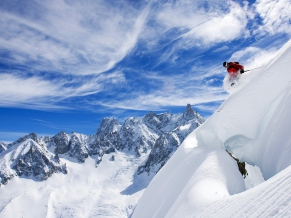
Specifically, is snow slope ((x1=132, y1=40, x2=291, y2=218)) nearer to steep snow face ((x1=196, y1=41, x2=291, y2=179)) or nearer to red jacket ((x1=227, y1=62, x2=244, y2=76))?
steep snow face ((x1=196, y1=41, x2=291, y2=179))

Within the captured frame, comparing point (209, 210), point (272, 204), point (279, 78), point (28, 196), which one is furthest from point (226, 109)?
point (28, 196)

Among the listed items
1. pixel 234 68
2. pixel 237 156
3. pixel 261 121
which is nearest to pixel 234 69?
pixel 234 68

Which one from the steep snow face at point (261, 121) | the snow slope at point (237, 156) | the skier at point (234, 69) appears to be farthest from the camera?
the skier at point (234, 69)

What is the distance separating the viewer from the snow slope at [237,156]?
5.73 m

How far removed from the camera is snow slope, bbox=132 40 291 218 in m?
5.73

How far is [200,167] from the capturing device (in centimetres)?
956

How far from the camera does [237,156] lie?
1249cm

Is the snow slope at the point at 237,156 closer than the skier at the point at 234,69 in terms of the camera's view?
Yes

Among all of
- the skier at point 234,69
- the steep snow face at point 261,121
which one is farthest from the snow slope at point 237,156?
the skier at point 234,69

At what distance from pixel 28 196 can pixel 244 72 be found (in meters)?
229

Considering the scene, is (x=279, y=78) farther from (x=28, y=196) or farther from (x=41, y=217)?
(x=28, y=196)

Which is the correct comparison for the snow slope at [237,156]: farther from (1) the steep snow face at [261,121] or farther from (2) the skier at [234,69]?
(2) the skier at [234,69]

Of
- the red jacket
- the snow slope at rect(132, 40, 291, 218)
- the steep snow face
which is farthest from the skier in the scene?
the steep snow face

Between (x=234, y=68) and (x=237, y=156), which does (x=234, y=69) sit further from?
(x=237, y=156)
